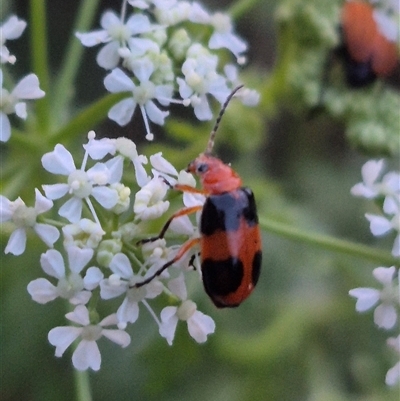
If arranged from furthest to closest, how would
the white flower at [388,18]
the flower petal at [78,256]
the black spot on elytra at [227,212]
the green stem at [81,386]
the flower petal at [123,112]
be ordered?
1. the white flower at [388,18]
2. the flower petal at [123,112]
3. the green stem at [81,386]
4. the black spot on elytra at [227,212]
5. the flower petal at [78,256]

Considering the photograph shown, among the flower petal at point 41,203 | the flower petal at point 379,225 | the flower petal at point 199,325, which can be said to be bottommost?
the flower petal at point 199,325

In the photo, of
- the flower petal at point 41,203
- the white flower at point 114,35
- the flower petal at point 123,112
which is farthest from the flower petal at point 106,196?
the white flower at point 114,35

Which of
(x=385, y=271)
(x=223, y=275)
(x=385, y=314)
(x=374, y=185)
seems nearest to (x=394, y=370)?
(x=385, y=314)

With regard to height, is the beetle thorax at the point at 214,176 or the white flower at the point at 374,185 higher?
the beetle thorax at the point at 214,176

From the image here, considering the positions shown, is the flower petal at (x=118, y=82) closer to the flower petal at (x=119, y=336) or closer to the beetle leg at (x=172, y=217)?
the beetle leg at (x=172, y=217)

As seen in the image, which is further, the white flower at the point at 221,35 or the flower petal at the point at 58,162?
the white flower at the point at 221,35

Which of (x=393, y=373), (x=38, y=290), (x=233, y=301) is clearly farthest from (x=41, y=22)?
(x=393, y=373)

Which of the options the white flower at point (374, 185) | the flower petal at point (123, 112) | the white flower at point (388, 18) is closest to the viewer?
the flower petal at point (123, 112)

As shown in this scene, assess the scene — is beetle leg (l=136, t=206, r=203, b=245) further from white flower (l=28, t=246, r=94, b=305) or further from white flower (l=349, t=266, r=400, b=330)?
white flower (l=349, t=266, r=400, b=330)

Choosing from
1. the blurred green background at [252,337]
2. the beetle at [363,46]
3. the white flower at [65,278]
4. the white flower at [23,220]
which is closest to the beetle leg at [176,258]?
the white flower at [65,278]
